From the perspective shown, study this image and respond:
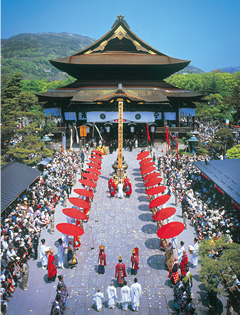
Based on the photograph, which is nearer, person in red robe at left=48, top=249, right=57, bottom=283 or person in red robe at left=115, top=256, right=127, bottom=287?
person in red robe at left=115, top=256, right=127, bottom=287

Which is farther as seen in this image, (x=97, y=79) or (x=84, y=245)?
(x=97, y=79)

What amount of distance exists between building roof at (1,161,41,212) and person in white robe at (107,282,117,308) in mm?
8350

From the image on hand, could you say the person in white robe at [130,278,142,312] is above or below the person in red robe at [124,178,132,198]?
below

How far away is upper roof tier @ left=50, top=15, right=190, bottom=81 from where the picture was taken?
41.9 m

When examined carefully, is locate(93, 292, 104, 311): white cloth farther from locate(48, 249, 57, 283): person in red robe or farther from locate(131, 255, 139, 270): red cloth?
locate(48, 249, 57, 283): person in red robe

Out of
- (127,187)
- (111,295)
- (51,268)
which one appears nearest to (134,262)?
(111,295)

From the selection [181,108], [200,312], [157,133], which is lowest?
[200,312]

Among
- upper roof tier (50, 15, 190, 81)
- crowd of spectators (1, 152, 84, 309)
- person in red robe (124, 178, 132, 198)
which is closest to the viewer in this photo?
crowd of spectators (1, 152, 84, 309)

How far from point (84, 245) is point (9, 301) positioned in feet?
16.8

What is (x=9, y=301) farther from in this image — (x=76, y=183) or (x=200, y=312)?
(x=76, y=183)

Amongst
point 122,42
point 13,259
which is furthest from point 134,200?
point 122,42

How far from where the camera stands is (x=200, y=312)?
37.1 ft

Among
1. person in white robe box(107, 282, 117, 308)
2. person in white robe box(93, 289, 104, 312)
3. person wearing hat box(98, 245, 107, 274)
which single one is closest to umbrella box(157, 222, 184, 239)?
person wearing hat box(98, 245, 107, 274)

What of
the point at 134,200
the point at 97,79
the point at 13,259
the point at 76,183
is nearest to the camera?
the point at 13,259
